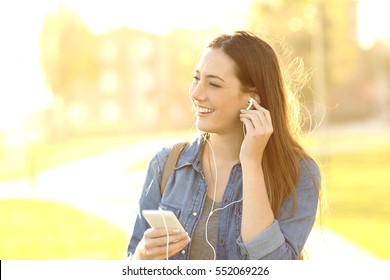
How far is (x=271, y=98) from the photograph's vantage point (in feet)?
9.39

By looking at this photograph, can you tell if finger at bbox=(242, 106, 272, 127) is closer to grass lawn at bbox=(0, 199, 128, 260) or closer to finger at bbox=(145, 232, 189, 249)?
finger at bbox=(145, 232, 189, 249)

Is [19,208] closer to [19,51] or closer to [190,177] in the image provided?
[19,51]

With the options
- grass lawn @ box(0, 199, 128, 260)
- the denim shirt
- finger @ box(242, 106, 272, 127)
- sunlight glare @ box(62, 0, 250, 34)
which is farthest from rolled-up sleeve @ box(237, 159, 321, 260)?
sunlight glare @ box(62, 0, 250, 34)

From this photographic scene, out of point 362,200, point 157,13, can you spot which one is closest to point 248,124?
point 362,200

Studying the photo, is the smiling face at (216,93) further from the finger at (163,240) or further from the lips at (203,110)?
the finger at (163,240)

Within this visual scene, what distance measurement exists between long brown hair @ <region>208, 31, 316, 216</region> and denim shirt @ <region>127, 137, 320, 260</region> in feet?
0.15

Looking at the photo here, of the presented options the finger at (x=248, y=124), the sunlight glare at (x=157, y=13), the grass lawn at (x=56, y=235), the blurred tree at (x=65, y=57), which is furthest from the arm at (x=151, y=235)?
the sunlight glare at (x=157, y=13)

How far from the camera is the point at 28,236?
43.7 feet

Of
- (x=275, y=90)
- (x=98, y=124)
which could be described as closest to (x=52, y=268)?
(x=275, y=90)

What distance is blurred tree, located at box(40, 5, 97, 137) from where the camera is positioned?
104 feet

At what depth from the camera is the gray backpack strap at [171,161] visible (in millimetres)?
2754

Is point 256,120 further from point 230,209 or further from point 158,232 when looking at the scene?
point 158,232

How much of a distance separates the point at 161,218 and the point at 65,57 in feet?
105

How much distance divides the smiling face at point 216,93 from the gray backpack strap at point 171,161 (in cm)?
15
